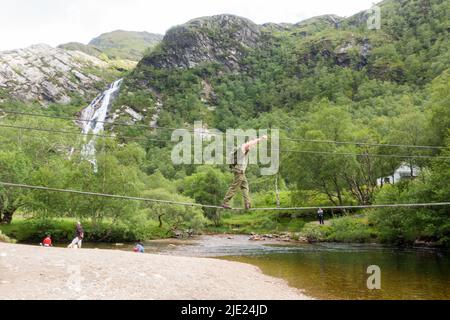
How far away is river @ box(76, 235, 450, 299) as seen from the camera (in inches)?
885

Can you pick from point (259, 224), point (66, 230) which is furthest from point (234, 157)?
point (259, 224)

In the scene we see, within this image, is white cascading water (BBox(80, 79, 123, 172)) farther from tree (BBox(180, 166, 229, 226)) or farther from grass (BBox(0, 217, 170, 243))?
grass (BBox(0, 217, 170, 243))

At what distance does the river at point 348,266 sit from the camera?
22.5 meters

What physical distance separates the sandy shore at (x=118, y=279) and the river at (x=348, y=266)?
222 centimetres

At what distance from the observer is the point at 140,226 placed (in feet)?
169

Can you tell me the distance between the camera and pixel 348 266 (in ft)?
99.0

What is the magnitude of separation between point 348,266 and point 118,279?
55.3 feet

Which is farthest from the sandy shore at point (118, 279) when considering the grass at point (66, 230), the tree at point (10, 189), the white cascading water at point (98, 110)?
the white cascading water at point (98, 110)

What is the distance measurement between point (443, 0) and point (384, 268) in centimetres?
19771

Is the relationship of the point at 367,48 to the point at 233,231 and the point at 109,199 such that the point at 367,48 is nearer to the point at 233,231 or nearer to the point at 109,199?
the point at 233,231

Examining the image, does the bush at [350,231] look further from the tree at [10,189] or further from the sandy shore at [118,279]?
the tree at [10,189]

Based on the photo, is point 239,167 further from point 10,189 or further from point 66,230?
point 10,189
